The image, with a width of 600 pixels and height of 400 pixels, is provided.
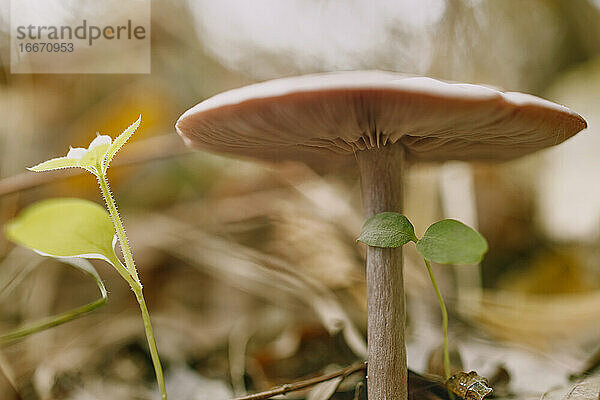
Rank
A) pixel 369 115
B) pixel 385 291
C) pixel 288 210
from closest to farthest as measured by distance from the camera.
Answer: pixel 369 115
pixel 385 291
pixel 288 210

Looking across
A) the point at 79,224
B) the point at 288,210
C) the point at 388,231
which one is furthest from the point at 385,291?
the point at 288,210

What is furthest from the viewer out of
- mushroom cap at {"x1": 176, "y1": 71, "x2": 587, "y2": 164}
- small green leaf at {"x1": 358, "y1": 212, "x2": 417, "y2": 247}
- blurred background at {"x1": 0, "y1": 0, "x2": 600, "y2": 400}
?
blurred background at {"x1": 0, "y1": 0, "x2": 600, "y2": 400}

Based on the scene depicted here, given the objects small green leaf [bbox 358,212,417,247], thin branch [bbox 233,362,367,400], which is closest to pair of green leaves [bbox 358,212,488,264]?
small green leaf [bbox 358,212,417,247]

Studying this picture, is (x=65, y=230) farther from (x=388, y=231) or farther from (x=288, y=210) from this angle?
(x=288, y=210)

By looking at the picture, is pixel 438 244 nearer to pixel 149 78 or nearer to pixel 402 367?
pixel 402 367

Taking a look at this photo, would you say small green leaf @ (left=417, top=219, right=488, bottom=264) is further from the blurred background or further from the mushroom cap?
the blurred background

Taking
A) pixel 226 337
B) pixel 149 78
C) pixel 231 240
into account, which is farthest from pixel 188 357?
pixel 149 78

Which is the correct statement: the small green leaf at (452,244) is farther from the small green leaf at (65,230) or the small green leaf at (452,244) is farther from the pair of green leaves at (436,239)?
the small green leaf at (65,230)
